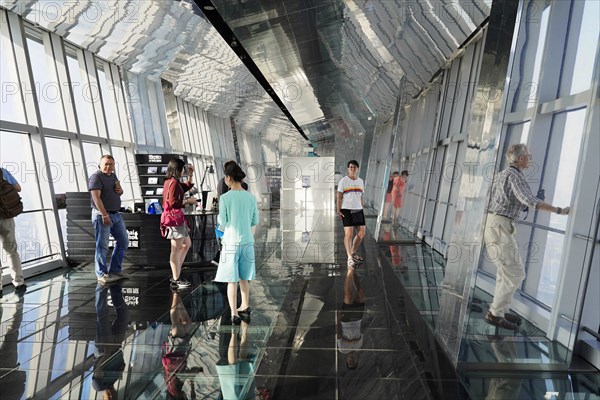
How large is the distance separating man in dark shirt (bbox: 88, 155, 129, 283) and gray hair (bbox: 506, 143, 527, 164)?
5.14 m

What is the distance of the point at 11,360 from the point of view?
3.98m

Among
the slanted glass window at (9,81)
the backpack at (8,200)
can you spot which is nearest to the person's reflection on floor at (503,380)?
the backpack at (8,200)

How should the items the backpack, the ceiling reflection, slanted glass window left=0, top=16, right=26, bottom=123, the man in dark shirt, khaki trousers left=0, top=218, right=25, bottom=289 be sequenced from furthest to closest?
slanted glass window left=0, top=16, right=26, bottom=123
the ceiling reflection
the man in dark shirt
khaki trousers left=0, top=218, right=25, bottom=289
the backpack

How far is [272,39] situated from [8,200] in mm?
4569

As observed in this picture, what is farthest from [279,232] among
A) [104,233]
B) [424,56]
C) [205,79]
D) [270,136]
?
[270,136]

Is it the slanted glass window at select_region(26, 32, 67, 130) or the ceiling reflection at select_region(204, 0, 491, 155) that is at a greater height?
the ceiling reflection at select_region(204, 0, 491, 155)

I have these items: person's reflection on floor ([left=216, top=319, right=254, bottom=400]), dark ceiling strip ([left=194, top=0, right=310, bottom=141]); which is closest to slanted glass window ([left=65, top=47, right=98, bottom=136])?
dark ceiling strip ([left=194, top=0, right=310, bottom=141])

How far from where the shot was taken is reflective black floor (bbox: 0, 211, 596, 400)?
338 cm

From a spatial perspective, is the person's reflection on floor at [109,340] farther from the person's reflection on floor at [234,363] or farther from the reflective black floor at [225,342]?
the person's reflection on floor at [234,363]

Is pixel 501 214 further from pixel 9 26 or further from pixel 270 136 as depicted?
pixel 270 136

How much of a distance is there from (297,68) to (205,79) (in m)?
3.11

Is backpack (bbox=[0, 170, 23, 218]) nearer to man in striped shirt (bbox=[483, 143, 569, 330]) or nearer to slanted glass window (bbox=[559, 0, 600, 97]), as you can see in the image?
man in striped shirt (bbox=[483, 143, 569, 330])

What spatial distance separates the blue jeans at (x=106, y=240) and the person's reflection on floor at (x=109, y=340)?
48cm

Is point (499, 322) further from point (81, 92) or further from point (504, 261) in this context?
point (81, 92)
